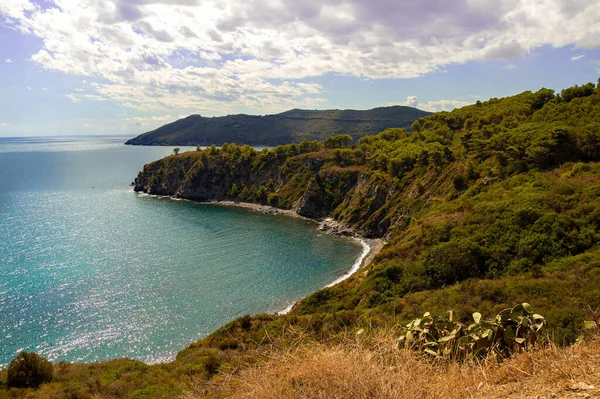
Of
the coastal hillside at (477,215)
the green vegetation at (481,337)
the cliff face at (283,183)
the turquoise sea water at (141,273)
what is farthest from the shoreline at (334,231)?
the green vegetation at (481,337)

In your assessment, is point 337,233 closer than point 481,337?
No

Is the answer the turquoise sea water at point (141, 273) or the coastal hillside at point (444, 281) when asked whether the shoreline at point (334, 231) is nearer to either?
the coastal hillside at point (444, 281)

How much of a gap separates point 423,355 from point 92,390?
22.6m

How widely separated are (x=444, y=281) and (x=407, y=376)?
29.7m

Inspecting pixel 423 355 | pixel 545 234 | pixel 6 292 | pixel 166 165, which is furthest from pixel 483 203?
pixel 166 165

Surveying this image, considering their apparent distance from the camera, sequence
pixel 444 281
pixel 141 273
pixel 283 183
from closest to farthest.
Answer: pixel 444 281, pixel 141 273, pixel 283 183

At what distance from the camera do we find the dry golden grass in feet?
22.7

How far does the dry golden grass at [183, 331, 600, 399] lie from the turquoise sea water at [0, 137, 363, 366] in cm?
3576

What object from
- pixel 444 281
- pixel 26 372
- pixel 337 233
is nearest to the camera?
pixel 26 372

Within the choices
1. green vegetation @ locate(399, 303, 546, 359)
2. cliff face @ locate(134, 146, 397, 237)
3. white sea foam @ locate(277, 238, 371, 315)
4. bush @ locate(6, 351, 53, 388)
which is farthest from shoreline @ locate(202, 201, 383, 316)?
green vegetation @ locate(399, 303, 546, 359)

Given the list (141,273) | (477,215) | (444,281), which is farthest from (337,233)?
(444,281)

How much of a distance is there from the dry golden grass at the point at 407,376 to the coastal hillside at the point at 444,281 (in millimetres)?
37

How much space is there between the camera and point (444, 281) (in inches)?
1342

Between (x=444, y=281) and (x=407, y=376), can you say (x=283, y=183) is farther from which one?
(x=407, y=376)
